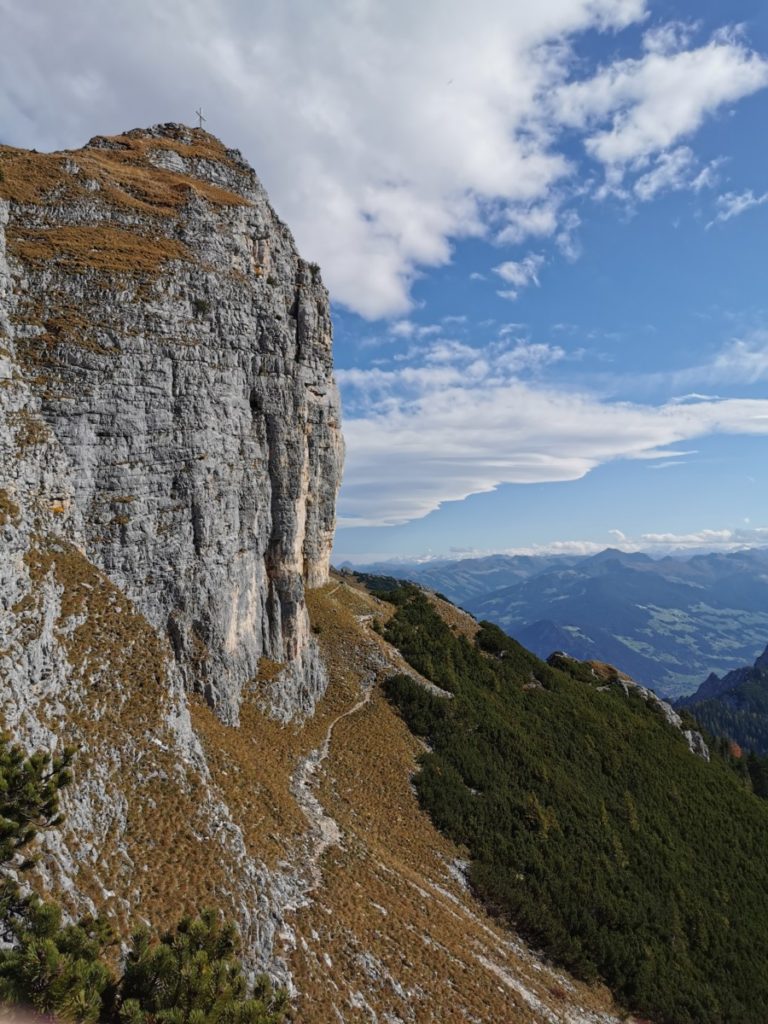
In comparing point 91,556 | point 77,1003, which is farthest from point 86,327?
point 77,1003

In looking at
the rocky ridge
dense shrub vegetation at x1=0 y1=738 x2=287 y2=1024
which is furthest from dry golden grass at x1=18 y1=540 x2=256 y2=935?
dense shrub vegetation at x1=0 y1=738 x2=287 y2=1024

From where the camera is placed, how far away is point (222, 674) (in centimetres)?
3350

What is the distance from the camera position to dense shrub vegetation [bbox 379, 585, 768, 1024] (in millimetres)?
36250

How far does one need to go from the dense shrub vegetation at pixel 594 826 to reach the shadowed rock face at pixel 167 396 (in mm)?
16697

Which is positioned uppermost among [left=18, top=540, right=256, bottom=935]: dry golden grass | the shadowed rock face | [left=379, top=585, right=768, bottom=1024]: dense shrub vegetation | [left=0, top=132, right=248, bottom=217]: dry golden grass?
[left=0, top=132, right=248, bottom=217]: dry golden grass

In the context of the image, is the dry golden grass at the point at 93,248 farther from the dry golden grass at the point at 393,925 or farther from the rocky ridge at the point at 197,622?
the dry golden grass at the point at 393,925

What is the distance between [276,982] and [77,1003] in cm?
1180

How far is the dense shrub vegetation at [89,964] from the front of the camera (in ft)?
30.5

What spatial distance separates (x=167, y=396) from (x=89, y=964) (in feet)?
96.5

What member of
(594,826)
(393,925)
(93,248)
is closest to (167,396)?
(93,248)

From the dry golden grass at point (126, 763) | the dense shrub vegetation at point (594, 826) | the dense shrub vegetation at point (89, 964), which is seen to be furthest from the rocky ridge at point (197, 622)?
the dense shrub vegetation at point (89, 964)

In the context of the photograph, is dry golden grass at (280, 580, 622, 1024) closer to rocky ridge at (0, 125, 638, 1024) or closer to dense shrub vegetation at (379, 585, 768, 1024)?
rocky ridge at (0, 125, 638, 1024)

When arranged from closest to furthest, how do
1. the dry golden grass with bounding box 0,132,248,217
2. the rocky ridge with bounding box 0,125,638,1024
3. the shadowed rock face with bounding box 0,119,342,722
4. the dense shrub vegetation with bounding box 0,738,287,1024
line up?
the dense shrub vegetation with bounding box 0,738,287,1024
the rocky ridge with bounding box 0,125,638,1024
the shadowed rock face with bounding box 0,119,342,722
the dry golden grass with bounding box 0,132,248,217

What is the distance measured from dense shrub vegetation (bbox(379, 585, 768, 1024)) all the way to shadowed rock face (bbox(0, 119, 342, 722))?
1670 cm
